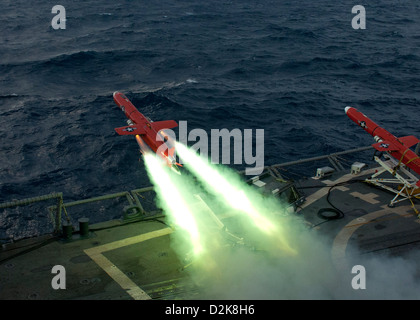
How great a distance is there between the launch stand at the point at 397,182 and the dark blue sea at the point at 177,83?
14509 mm

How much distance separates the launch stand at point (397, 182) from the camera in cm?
2648

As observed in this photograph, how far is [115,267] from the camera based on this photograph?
783 inches

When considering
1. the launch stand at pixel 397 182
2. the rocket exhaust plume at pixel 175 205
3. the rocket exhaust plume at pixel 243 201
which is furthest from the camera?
the launch stand at pixel 397 182

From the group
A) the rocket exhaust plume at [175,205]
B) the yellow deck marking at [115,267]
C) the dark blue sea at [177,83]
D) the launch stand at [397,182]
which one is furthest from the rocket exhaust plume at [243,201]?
the dark blue sea at [177,83]

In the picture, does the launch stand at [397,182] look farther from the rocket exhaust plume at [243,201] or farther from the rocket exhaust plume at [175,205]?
the rocket exhaust plume at [175,205]

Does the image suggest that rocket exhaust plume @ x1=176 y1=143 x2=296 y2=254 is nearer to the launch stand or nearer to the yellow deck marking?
the yellow deck marking

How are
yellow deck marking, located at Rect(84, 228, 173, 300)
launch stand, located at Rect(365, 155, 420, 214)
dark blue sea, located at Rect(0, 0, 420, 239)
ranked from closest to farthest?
yellow deck marking, located at Rect(84, 228, 173, 300) → launch stand, located at Rect(365, 155, 420, 214) → dark blue sea, located at Rect(0, 0, 420, 239)

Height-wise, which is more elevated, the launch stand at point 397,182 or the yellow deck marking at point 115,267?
the launch stand at point 397,182

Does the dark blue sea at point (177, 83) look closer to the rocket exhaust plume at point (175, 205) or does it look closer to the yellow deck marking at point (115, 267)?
the rocket exhaust plume at point (175, 205)

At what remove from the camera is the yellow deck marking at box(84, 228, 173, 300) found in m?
18.3

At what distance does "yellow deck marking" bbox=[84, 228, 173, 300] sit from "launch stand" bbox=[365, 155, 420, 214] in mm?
13127

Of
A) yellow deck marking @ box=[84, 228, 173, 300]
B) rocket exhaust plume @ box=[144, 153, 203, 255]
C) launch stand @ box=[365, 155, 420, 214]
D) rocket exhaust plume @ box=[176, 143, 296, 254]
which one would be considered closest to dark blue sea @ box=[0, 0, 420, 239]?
rocket exhaust plume @ box=[144, 153, 203, 255]

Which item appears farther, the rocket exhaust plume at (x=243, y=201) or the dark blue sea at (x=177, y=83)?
the dark blue sea at (x=177, y=83)

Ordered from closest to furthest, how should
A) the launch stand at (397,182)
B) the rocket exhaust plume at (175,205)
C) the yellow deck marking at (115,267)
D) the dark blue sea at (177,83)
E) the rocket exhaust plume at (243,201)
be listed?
1. the yellow deck marking at (115,267)
2. the rocket exhaust plume at (175,205)
3. the rocket exhaust plume at (243,201)
4. the launch stand at (397,182)
5. the dark blue sea at (177,83)
